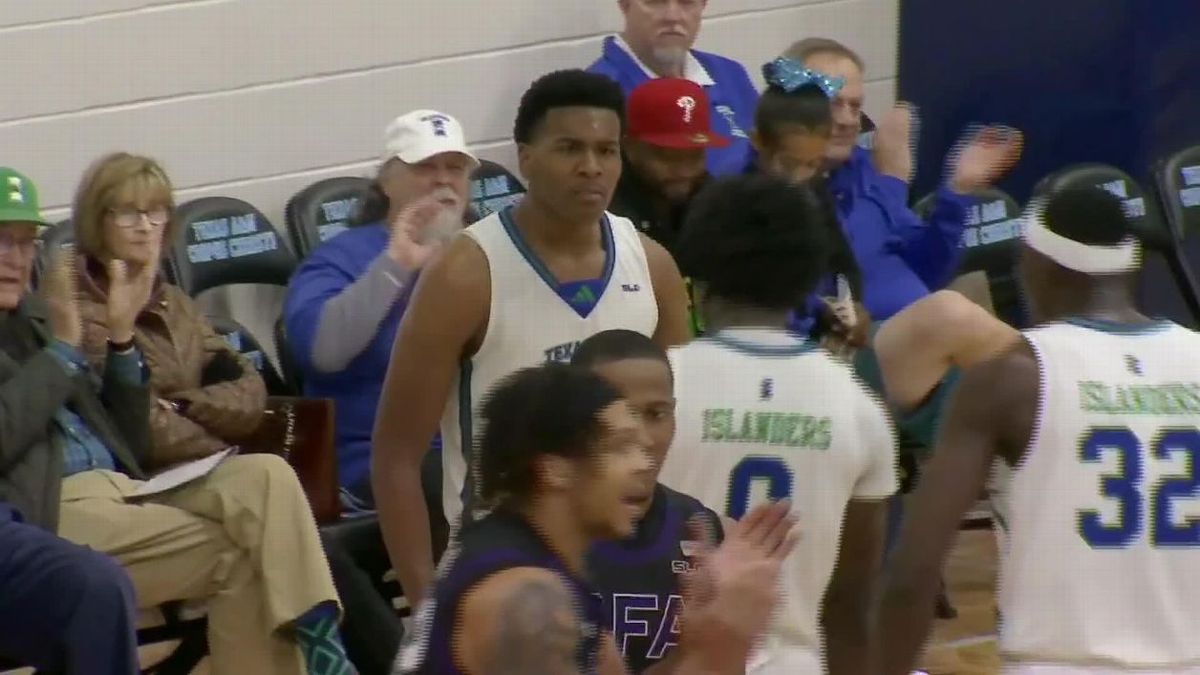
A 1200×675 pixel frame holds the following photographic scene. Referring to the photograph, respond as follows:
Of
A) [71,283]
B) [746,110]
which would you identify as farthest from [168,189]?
[746,110]

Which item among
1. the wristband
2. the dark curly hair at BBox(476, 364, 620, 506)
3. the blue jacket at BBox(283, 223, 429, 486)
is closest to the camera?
the dark curly hair at BBox(476, 364, 620, 506)

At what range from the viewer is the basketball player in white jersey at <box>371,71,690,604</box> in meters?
3.62

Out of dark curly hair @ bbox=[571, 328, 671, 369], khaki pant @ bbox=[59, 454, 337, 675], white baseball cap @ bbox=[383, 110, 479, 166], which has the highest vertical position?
white baseball cap @ bbox=[383, 110, 479, 166]

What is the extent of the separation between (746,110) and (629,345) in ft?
11.3

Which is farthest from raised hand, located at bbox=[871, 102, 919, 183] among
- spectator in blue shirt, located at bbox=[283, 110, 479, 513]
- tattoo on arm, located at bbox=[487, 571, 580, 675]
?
tattoo on arm, located at bbox=[487, 571, 580, 675]

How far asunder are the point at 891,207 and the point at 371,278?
5.32 feet

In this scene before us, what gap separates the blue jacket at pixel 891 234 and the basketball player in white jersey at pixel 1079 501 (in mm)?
2560

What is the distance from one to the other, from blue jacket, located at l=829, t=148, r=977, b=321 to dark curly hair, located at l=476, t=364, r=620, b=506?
10.6ft

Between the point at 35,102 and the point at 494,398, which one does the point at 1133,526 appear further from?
the point at 35,102

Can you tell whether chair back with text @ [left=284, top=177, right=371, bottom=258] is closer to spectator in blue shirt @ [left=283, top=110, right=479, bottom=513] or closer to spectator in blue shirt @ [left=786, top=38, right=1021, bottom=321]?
spectator in blue shirt @ [left=283, top=110, right=479, bottom=513]

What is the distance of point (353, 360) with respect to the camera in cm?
512

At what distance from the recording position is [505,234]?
3691 mm

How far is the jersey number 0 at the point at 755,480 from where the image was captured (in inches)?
120

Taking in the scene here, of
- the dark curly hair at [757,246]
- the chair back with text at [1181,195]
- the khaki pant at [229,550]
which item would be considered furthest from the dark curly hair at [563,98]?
→ the chair back with text at [1181,195]
